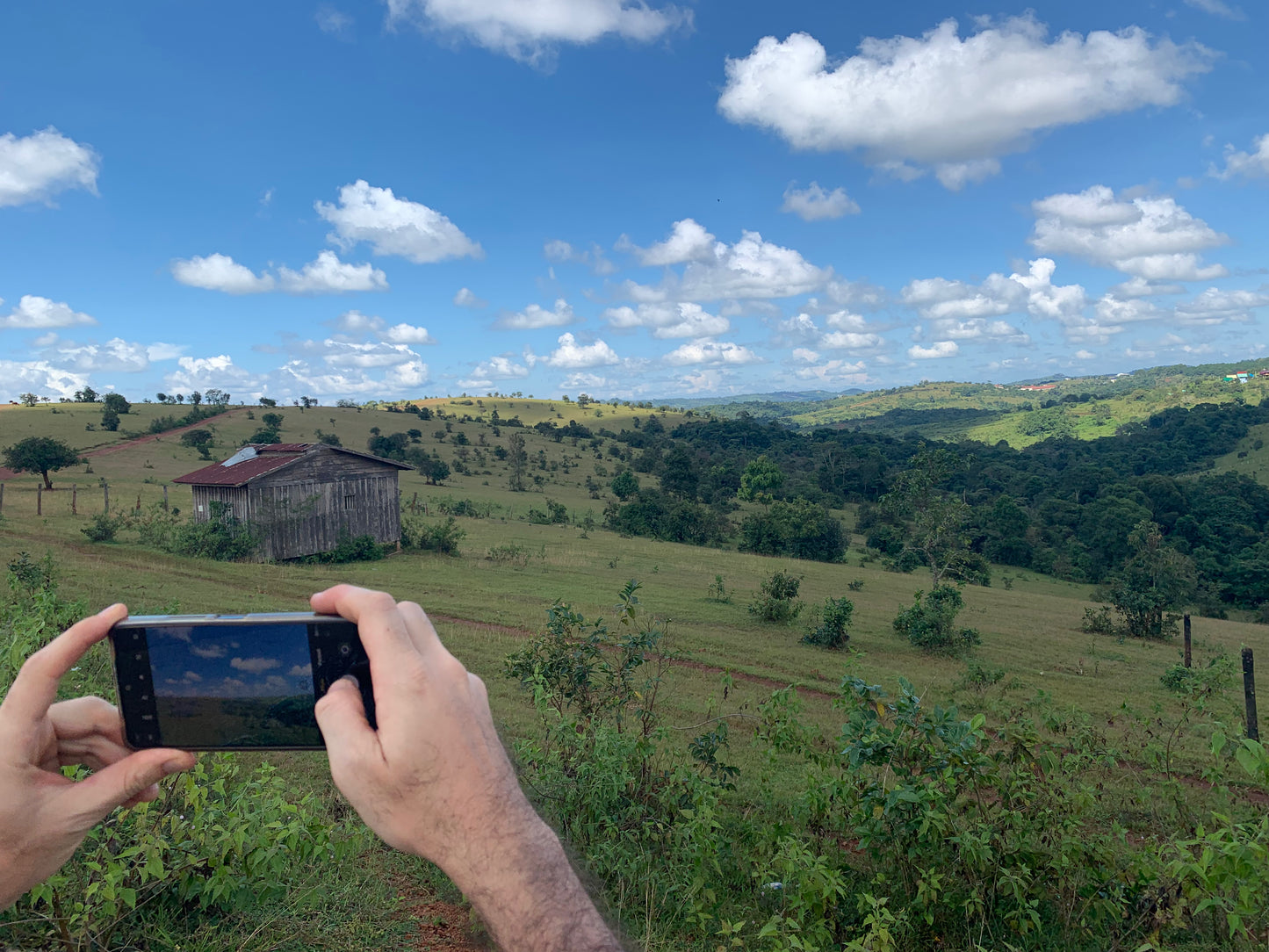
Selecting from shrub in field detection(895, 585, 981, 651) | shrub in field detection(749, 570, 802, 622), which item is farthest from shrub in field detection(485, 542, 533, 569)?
shrub in field detection(895, 585, 981, 651)

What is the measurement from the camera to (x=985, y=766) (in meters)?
4.77

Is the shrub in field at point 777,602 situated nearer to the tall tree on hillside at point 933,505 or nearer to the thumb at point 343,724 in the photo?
the tall tree on hillside at point 933,505

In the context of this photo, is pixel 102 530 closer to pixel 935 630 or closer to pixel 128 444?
pixel 935 630

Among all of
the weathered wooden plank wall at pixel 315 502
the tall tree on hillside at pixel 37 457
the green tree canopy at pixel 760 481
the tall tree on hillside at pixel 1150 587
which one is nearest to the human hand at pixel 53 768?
the weathered wooden plank wall at pixel 315 502

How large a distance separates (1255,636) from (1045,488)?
161ft

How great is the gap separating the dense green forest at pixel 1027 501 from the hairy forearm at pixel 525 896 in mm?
34553

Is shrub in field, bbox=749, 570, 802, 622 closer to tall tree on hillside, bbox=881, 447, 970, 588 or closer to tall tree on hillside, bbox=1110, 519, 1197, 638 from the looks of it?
tall tree on hillside, bbox=881, 447, 970, 588

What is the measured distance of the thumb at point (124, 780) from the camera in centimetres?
159

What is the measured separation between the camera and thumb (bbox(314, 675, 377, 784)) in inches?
57.0

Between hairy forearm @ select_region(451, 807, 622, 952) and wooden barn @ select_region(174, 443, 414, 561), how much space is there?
2557cm

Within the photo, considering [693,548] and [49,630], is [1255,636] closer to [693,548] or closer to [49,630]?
[693,548]

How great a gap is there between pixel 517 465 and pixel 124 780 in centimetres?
5939

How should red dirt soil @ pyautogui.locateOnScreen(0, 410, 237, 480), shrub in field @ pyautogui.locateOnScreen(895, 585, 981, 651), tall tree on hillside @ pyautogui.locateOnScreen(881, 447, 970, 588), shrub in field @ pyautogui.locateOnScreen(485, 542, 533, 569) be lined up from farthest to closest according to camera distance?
red dirt soil @ pyautogui.locateOnScreen(0, 410, 237, 480) → tall tree on hillside @ pyautogui.locateOnScreen(881, 447, 970, 588) → shrub in field @ pyautogui.locateOnScreen(485, 542, 533, 569) → shrub in field @ pyautogui.locateOnScreen(895, 585, 981, 651)

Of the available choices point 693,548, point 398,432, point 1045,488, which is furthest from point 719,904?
point 1045,488
